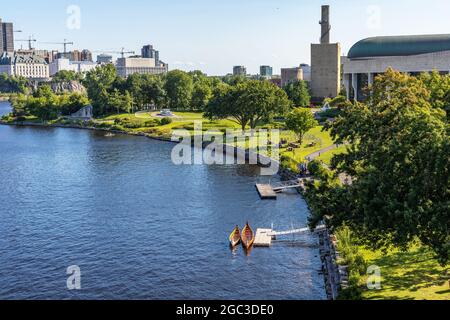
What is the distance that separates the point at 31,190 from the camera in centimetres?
7531

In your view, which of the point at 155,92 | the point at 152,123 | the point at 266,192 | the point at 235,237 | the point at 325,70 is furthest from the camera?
the point at 325,70

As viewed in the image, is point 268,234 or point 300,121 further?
point 300,121

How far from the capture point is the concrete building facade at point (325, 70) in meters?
185

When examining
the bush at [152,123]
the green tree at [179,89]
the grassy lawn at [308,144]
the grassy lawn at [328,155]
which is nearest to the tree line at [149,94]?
the green tree at [179,89]

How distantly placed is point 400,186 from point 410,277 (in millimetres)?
8580

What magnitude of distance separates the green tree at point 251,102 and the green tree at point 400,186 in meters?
78.2

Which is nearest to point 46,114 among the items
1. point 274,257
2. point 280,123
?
point 280,123

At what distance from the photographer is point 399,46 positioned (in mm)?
147875

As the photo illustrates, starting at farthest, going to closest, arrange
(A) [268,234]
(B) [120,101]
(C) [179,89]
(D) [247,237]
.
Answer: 1. (C) [179,89]
2. (B) [120,101]
3. (A) [268,234]
4. (D) [247,237]

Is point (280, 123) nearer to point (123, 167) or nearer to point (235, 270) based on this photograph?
point (123, 167)

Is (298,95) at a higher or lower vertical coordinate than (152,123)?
higher

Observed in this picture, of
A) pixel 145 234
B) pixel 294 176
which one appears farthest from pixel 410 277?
pixel 294 176

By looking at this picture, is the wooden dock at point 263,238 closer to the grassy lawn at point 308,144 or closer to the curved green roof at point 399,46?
the grassy lawn at point 308,144

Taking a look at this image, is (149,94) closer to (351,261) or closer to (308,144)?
(308,144)
